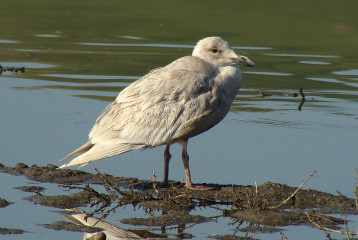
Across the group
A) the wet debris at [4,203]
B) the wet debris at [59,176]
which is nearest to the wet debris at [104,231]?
the wet debris at [4,203]

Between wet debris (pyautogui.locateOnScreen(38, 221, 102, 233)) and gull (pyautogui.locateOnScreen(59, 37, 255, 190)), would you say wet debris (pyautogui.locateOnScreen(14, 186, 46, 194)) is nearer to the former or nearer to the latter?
gull (pyautogui.locateOnScreen(59, 37, 255, 190))

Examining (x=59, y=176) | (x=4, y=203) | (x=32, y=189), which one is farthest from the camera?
(x=59, y=176)

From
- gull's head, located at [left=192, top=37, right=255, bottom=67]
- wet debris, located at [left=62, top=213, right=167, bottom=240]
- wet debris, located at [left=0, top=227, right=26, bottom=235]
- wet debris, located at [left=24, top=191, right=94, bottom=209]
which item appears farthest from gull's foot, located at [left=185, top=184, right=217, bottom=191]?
wet debris, located at [left=0, top=227, right=26, bottom=235]

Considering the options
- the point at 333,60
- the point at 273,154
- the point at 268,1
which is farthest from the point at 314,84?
the point at 268,1

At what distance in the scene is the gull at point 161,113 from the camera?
8.75 m

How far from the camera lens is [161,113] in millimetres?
8781

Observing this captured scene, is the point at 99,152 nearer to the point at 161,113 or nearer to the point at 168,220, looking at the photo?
the point at 161,113

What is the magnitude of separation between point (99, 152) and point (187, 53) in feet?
37.6

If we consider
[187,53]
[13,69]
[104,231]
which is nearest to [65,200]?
[104,231]

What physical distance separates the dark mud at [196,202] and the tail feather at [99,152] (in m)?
0.25

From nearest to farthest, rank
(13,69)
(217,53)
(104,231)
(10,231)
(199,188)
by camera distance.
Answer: (10,231) < (104,231) < (199,188) < (217,53) < (13,69)

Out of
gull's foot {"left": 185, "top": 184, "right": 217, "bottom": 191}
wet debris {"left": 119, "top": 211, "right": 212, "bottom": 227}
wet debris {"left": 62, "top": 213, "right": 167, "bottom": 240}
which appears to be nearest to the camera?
wet debris {"left": 62, "top": 213, "right": 167, "bottom": 240}

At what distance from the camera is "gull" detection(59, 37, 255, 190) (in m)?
8.75

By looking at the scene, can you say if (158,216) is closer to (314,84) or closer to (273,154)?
(273,154)
